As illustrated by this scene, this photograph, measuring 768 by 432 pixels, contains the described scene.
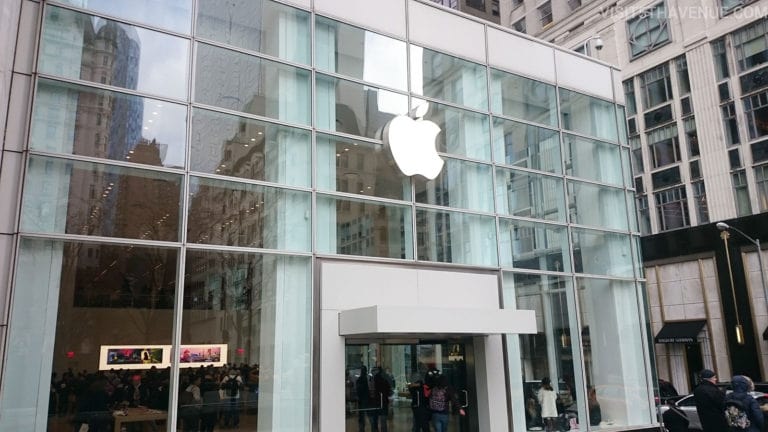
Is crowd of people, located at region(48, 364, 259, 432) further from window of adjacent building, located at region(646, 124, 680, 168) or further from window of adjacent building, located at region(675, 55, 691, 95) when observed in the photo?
window of adjacent building, located at region(675, 55, 691, 95)

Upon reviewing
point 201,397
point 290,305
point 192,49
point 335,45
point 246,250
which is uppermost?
point 335,45

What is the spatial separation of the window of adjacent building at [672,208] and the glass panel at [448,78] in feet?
72.7

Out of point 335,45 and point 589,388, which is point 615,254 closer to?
point 589,388

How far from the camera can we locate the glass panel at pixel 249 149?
11734 millimetres

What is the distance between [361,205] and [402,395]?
5821 millimetres

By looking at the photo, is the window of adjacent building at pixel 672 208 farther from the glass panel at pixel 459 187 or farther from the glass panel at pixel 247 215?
the glass panel at pixel 247 215

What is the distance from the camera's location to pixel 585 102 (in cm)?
1823

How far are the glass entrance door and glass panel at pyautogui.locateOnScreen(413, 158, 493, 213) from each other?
3.54 meters

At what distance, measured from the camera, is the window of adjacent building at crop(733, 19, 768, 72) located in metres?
29.7

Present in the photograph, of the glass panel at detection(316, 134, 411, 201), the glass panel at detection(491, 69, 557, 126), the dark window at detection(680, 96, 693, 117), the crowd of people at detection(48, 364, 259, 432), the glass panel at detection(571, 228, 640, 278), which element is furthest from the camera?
the dark window at detection(680, 96, 693, 117)

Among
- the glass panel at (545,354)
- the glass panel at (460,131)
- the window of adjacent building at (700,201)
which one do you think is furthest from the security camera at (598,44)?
the window of adjacent building at (700,201)

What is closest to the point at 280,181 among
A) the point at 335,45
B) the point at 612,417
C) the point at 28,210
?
the point at 335,45

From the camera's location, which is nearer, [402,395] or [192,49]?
[192,49]

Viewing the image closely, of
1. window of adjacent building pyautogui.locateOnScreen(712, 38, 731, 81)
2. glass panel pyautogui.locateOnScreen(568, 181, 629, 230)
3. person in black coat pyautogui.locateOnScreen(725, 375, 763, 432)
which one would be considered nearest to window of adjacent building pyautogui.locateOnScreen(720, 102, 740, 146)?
window of adjacent building pyautogui.locateOnScreen(712, 38, 731, 81)
